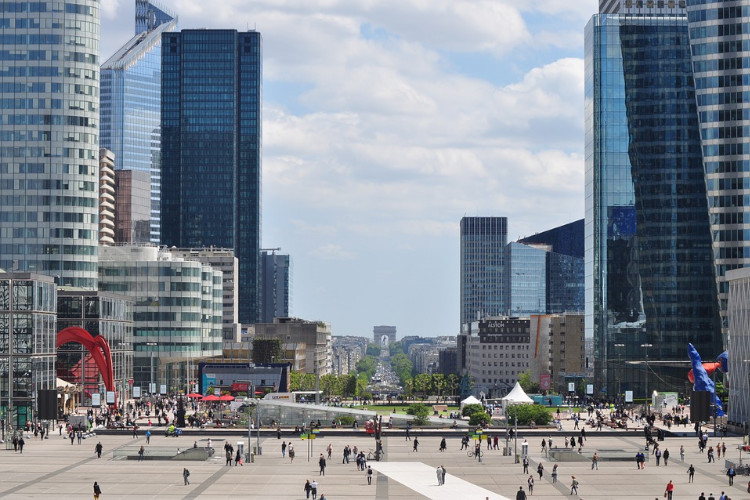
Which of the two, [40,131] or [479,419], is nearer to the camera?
[479,419]

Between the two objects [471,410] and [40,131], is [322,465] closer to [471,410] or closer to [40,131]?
[471,410]

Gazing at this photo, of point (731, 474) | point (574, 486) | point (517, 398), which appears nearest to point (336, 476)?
point (574, 486)

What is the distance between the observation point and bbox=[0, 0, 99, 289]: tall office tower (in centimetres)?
19250

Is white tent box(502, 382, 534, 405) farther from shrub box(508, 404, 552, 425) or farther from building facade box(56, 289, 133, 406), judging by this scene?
building facade box(56, 289, 133, 406)

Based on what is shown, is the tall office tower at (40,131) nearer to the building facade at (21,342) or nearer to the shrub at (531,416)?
the building facade at (21,342)

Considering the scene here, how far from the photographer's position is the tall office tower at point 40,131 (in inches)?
7579

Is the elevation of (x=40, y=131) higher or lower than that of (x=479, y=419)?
higher

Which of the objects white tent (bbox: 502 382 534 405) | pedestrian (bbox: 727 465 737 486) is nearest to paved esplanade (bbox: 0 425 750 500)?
pedestrian (bbox: 727 465 737 486)

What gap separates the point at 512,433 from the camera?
130 metres

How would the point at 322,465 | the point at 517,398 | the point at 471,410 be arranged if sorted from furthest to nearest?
the point at 471,410, the point at 517,398, the point at 322,465

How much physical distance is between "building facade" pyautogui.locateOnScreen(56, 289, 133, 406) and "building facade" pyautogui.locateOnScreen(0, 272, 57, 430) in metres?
27.4

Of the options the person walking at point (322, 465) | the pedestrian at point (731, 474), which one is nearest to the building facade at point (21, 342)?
the person walking at point (322, 465)

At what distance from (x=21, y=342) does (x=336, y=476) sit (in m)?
52.2

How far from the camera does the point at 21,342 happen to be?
134 m
